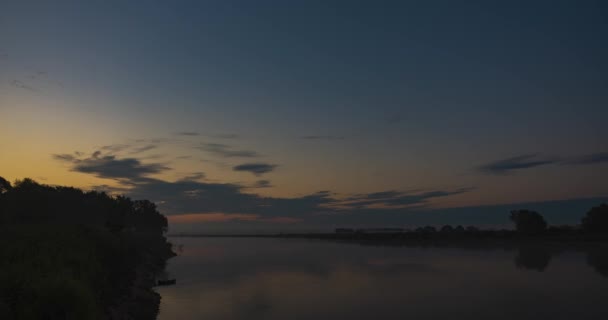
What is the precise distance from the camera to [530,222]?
160 metres

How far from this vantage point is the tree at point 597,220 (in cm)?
13900

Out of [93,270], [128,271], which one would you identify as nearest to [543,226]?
[128,271]

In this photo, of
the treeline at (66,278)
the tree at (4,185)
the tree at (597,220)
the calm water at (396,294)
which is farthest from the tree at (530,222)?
the tree at (4,185)

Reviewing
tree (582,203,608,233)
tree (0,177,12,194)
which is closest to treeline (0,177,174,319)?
tree (0,177,12,194)

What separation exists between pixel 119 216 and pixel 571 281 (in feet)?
391

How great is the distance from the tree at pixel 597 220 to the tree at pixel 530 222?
51.5ft

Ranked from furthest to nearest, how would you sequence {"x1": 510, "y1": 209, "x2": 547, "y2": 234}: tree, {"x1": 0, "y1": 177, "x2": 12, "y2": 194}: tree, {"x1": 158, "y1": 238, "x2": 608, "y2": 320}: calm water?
{"x1": 510, "y1": 209, "x2": 547, "y2": 234}: tree → {"x1": 0, "y1": 177, "x2": 12, "y2": 194}: tree → {"x1": 158, "y1": 238, "x2": 608, "y2": 320}: calm water

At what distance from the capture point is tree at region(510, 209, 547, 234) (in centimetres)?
15762

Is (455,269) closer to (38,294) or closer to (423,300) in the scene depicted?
(423,300)

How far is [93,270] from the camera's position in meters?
26.8

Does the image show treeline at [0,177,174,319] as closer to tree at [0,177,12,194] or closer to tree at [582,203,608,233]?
tree at [0,177,12,194]

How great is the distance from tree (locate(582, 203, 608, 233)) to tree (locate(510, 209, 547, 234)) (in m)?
15.7

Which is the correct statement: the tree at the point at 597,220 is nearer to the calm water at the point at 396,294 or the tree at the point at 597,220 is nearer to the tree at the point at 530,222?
the tree at the point at 530,222

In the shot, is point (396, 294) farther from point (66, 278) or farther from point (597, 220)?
point (597, 220)
